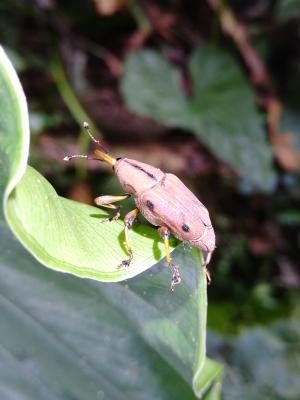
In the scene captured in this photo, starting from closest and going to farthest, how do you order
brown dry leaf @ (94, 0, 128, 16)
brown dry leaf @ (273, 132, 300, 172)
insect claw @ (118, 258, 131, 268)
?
insect claw @ (118, 258, 131, 268), brown dry leaf @ (94, 0, 128, 16), brown dry leaf @ (273, 132, 300, 172)

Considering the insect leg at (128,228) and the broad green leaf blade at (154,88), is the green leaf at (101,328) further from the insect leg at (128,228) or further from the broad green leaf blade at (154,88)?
the broad green leaf blade at (154,88)

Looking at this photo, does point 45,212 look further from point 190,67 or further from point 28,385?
point 190,67

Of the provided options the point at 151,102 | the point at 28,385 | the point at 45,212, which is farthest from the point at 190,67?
the point at 45,212

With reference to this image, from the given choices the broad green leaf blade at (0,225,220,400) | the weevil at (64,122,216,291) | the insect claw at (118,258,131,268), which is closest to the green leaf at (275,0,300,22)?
the weevil at (64,122,216,291)

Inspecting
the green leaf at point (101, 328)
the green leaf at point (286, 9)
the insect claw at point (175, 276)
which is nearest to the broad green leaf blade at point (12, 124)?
the green leaf at point (101, 328)

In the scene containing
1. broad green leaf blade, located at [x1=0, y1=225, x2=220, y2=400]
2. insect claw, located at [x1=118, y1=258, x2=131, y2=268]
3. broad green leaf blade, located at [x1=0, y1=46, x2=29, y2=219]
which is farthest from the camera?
broad green leaf blade, located at [x1=0, y1=225, x2=220, y2=400]

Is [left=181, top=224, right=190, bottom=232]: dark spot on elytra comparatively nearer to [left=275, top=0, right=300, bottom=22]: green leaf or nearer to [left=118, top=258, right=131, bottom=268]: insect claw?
[left=118, top=258, right=131, bottom=268]: insect claw
